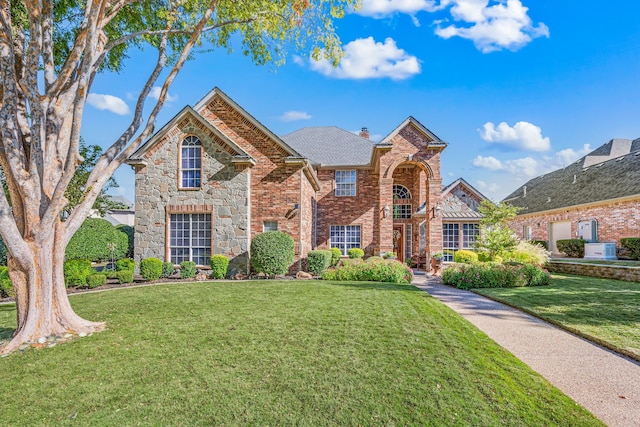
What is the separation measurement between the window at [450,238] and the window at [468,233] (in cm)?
33

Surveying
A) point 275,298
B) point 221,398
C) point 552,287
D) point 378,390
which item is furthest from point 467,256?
point 221,398

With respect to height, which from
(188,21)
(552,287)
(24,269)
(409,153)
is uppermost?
(188,21)

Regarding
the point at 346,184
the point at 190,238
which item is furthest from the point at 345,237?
the point at 190,238

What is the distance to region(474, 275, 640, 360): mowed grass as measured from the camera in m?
5.68

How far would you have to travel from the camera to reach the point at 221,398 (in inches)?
138

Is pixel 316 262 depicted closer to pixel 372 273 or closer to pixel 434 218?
pixel 372 273

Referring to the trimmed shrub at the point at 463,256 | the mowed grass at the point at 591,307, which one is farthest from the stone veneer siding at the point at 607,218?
the trimmed shrub at the point at 463,256

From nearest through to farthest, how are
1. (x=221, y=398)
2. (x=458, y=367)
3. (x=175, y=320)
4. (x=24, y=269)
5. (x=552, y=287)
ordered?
(x=221, y=398) → (x=458, y=367) → (x=24, y=269) → (x=175, y=320) → (x=552, y=287)

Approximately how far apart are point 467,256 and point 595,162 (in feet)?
53.1

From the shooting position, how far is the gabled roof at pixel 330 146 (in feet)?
64.8

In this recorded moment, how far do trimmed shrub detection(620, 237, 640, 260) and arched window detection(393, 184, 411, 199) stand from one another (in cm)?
1071

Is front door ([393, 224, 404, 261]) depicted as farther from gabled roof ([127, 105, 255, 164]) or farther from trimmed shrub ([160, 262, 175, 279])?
trimmed shrub ([160, 262, 175, 279])

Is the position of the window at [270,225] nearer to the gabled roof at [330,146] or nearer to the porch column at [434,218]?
the gabled roof at [330,146]

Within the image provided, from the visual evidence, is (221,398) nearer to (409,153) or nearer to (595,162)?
(409,153)
